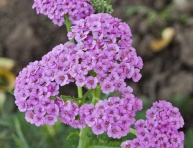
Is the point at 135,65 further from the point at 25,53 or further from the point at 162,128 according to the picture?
the point at 25,53

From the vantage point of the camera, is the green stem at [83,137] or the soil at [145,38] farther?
the soil at [145,38]

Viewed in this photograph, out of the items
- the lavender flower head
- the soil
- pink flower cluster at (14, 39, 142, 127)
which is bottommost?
pink flower cluster at (14, 39, 142, 127)

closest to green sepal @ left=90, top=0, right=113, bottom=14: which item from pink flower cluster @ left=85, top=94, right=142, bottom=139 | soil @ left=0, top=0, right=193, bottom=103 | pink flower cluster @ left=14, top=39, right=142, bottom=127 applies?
pink flower cluster @ left=14, top=39, right=142, bottom=127

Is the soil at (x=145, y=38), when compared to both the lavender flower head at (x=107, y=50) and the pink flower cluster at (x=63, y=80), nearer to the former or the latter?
the lavender flower head at (x=107, y=50)

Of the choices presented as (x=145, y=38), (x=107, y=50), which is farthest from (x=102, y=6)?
(x=145, y=38)

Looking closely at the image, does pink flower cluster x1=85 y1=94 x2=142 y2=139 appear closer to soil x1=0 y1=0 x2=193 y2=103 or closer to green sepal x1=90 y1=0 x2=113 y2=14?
green sepal x1=90 y1=0 x2=113 y2=14

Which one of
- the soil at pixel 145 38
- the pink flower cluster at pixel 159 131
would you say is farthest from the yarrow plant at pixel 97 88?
the soil at pixel 145 38

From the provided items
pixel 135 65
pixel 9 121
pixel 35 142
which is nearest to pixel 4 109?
pixel 9 121

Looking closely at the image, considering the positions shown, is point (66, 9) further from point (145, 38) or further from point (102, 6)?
point (145, 38)
